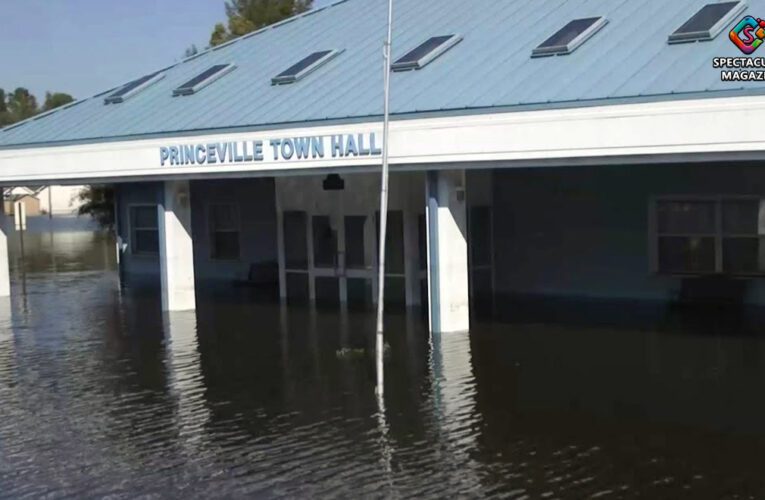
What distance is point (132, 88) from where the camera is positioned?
94.2 ft

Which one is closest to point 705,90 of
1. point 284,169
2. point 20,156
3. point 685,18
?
point 685,18

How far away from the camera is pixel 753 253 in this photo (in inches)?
915

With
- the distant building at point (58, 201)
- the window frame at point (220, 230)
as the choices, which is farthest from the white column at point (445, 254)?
the distant building at point (58, 201)

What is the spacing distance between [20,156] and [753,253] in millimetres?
17484

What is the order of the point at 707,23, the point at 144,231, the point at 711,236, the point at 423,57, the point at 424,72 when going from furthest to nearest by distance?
the point at 144,231 → the point at 711,236 → the point at 423,57 → the point at 424,72 → the point at 707,23

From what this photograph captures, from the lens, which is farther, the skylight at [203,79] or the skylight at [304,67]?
the skylight at [203,79]

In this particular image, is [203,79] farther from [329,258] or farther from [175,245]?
[329,258]

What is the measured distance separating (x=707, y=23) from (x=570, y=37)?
2.67m

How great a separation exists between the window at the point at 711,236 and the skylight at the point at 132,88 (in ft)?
44.8

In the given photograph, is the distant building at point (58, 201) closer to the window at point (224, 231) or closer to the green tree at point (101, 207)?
the green tree at point (101, 207)

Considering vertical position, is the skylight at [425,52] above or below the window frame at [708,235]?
above

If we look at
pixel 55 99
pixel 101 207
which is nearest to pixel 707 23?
pixel 101 207

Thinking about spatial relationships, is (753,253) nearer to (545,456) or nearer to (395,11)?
(395,11)

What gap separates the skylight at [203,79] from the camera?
1035 inches
